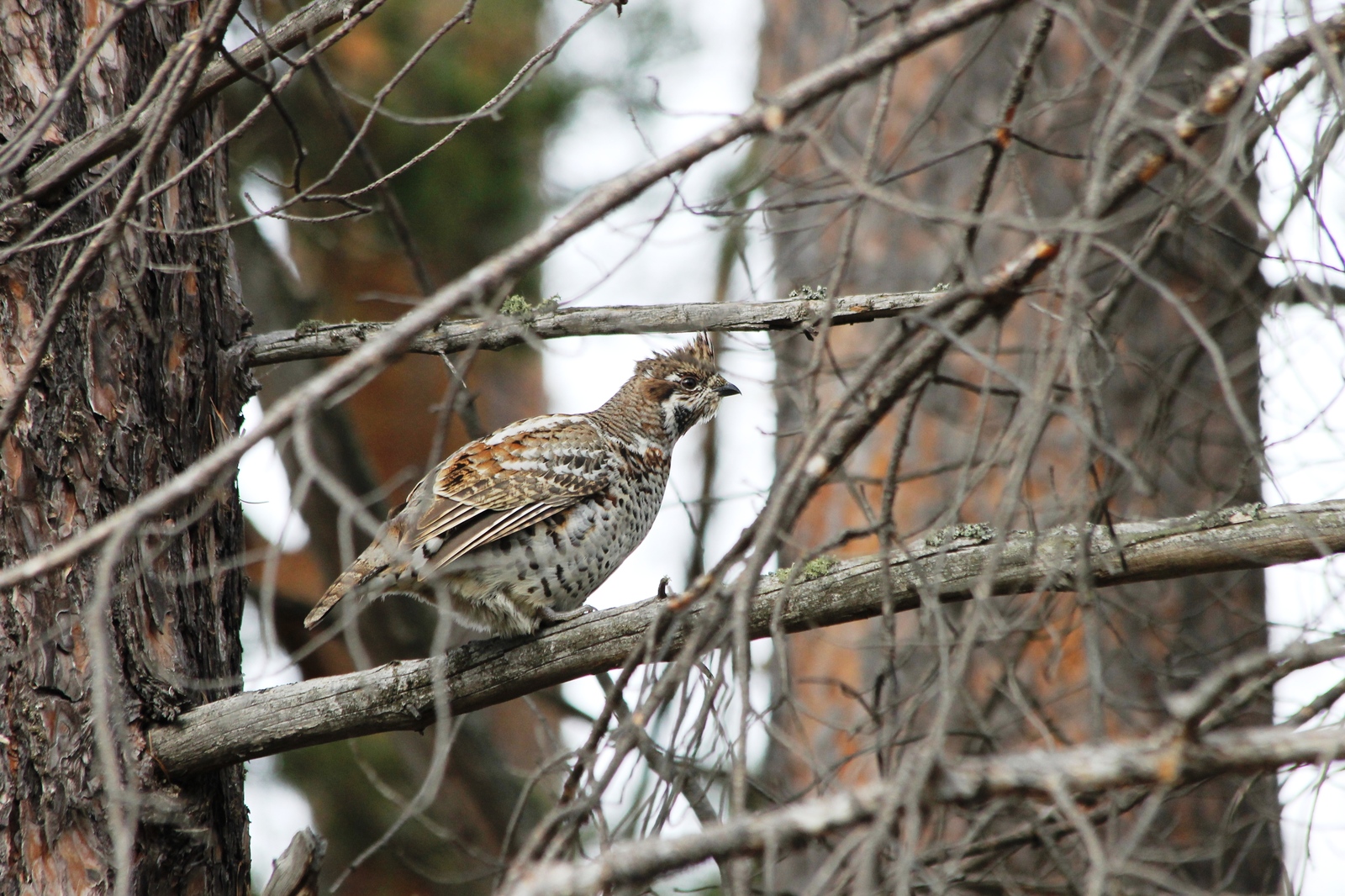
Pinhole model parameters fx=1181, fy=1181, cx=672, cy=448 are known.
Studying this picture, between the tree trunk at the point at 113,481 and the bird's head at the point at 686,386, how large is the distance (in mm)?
2301

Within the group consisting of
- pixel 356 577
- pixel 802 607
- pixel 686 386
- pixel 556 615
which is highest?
pixel 686 386

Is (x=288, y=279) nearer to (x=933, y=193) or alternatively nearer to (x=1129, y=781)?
(x=933, y=193)

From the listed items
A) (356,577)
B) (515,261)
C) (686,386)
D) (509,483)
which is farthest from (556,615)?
(515,261)

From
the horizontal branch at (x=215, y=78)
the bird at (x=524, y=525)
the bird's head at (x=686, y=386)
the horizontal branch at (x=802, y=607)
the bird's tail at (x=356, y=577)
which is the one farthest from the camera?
the bird's head at (x=686, y=386)

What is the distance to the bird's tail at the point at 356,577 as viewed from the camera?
392 centimetres

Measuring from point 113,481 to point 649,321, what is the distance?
156 cm

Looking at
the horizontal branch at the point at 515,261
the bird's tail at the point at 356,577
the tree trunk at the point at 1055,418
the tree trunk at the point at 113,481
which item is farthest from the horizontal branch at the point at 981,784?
the tree trunk at the point at 1055,418

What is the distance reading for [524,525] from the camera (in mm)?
4305

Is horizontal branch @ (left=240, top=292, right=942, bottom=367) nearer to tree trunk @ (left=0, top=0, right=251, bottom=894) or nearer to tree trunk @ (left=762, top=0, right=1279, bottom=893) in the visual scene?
tree trunk @ (left=0, top=0, right=251, bottom=894)

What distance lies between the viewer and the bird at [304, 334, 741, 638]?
13.4ft

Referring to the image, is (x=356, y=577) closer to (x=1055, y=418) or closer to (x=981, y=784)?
(x=981, y=784)

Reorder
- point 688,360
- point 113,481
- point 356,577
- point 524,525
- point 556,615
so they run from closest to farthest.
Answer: point 113,481, point 356,577, point 556,615, point 524,525, point 688,360

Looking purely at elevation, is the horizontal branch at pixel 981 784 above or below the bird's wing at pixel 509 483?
below

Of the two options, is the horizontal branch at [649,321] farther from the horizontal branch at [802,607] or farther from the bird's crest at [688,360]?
the bird's crest at [688,360]
